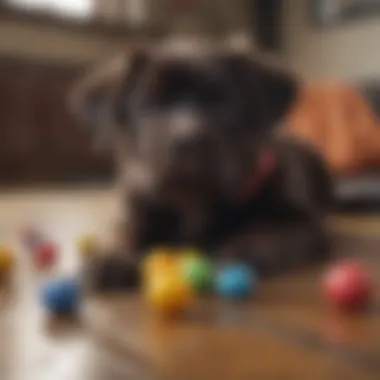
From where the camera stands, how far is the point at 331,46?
5344 mm

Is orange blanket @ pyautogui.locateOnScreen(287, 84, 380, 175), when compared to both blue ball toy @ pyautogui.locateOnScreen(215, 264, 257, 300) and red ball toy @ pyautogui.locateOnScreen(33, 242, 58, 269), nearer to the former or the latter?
red ball toy @ pyautogui.locateOnScreen(33, 242, 58, 269)

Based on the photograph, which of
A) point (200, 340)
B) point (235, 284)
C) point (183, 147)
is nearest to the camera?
point (200, 340)

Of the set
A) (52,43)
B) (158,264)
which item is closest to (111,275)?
(158,264)

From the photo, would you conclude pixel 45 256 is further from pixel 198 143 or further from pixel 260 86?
pixel 260 86

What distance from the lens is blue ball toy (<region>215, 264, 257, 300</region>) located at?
128 cm

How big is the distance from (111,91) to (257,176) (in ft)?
1.27

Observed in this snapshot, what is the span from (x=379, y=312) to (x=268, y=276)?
0.34 metres

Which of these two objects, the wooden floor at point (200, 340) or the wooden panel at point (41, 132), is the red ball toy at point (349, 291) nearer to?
the wooden floor at point (200, 340)

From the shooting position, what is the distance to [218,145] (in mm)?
1551

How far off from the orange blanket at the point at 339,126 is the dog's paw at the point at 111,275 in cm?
195

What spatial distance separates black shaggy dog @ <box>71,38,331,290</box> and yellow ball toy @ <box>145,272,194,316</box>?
0.26 meters

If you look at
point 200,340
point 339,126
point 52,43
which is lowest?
point 200,340

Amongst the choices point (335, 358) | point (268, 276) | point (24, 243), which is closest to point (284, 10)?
point (24, 243)

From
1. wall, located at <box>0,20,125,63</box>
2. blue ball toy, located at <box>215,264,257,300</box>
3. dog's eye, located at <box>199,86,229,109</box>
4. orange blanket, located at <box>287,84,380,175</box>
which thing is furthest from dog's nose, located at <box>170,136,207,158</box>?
wall, located at <box>0,20,125,63</box>
